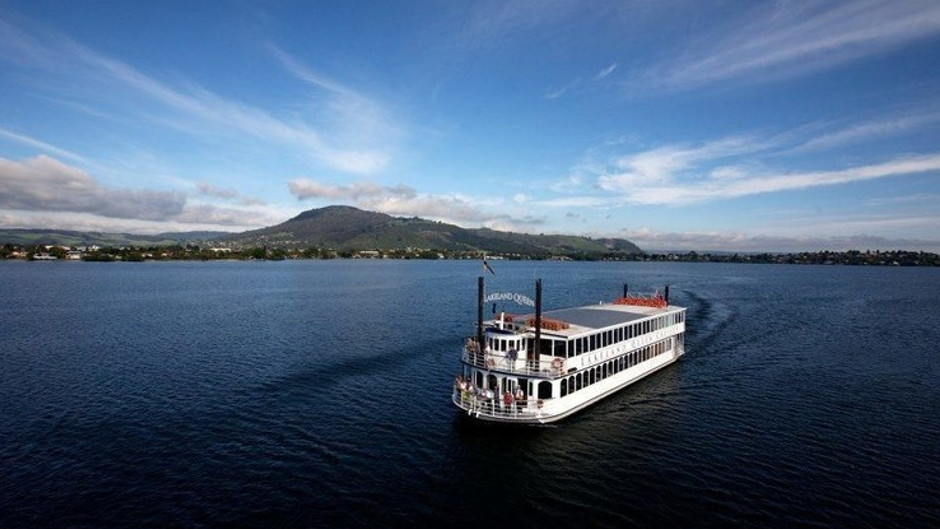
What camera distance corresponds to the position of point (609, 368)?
4884cm

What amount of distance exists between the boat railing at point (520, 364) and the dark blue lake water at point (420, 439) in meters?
4.57

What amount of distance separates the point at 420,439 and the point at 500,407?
6682 mm

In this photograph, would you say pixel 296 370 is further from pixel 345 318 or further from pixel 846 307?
pixel 846 307

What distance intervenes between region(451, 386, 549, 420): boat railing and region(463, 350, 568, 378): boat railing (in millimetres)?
2253

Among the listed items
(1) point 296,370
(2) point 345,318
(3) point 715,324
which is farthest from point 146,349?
(3) point 715,324

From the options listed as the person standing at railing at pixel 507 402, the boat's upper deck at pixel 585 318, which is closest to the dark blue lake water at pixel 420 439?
the person standing at railing at pixel 507 402

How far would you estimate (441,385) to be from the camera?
52938 millimetres

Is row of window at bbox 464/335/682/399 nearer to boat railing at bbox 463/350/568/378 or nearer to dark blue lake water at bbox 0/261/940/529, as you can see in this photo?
boat railing at bbox 463/350/568/378

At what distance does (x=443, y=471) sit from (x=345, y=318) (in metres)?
64.6

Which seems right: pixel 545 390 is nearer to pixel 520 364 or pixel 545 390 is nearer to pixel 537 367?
pixel 537 367

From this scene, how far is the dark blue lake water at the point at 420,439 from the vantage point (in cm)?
2969

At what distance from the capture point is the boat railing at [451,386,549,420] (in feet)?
133

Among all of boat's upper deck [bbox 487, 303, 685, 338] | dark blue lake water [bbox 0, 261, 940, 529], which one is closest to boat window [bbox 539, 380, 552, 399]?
dark blue lake water [bbox 0, 261, 940, 529]

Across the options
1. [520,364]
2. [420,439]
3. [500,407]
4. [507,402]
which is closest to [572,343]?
[520,364]
